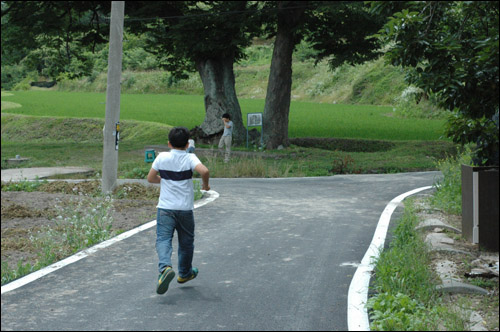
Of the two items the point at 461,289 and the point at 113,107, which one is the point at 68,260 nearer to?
the point at 461,289

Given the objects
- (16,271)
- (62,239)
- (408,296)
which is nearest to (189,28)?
(62,239)

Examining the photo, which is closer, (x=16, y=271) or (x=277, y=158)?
(x=16, y=271)

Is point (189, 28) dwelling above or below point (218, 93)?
above

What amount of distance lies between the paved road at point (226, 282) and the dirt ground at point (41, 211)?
0.93 metres

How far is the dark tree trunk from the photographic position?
1001 inches

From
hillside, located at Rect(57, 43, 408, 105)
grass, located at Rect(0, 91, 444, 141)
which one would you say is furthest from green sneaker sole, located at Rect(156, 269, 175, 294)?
hillside, located at Rect(57, 43, 408, 105)

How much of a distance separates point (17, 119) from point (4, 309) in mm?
43050

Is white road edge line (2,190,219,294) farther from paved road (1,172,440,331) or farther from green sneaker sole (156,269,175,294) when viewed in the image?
green sneaker sole (156,269,175,294)

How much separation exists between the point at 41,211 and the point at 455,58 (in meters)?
7.10

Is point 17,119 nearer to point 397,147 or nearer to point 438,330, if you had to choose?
Answer: point 397,147

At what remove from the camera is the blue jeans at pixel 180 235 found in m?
6.85

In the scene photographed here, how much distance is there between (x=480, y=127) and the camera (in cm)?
820

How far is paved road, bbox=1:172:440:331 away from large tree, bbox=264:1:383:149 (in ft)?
44.6

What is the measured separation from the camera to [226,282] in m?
7.14
